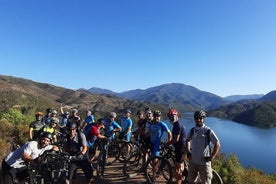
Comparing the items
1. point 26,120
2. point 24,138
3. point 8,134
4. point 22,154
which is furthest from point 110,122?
point 26,120

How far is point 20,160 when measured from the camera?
19.9ft

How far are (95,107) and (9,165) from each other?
6320 inches

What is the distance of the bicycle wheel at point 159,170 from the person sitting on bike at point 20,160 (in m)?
3.00

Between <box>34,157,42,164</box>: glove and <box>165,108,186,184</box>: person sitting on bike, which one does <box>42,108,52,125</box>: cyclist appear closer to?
<box>34,157,42,164</box>: glove

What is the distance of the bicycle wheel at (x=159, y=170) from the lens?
24.7ft

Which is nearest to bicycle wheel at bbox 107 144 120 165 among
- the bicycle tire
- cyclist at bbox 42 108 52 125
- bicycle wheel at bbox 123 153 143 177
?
the bicycle tire

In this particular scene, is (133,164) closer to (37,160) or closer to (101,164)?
(101,164)

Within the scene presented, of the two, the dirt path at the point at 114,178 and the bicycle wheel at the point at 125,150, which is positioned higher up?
the bicycle wheel at the point at 125,150

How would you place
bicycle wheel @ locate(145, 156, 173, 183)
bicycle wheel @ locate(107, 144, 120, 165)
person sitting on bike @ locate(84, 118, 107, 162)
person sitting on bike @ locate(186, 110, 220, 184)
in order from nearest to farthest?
person sitting on bike @ locate(186, 110, 220, 184)
bicycle wheel @ locate(145, 156, 173, 183)
person sitting on bike @ locate(84, 118, 107, 162)
bicycle wheel @ locate(107, 144, 120, 165)

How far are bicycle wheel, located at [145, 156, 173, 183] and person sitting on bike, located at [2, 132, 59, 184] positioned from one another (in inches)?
118

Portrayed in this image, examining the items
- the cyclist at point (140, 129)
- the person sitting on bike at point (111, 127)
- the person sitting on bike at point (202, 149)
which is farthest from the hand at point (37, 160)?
the cyclist at point (140, 129)

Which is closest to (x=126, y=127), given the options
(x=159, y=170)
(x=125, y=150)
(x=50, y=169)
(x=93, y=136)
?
(x=125, y=150)

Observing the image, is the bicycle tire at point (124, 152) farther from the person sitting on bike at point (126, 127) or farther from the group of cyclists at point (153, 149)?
the group of cyclists at point (153, 149)

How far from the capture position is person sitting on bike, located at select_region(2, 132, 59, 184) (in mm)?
5965
